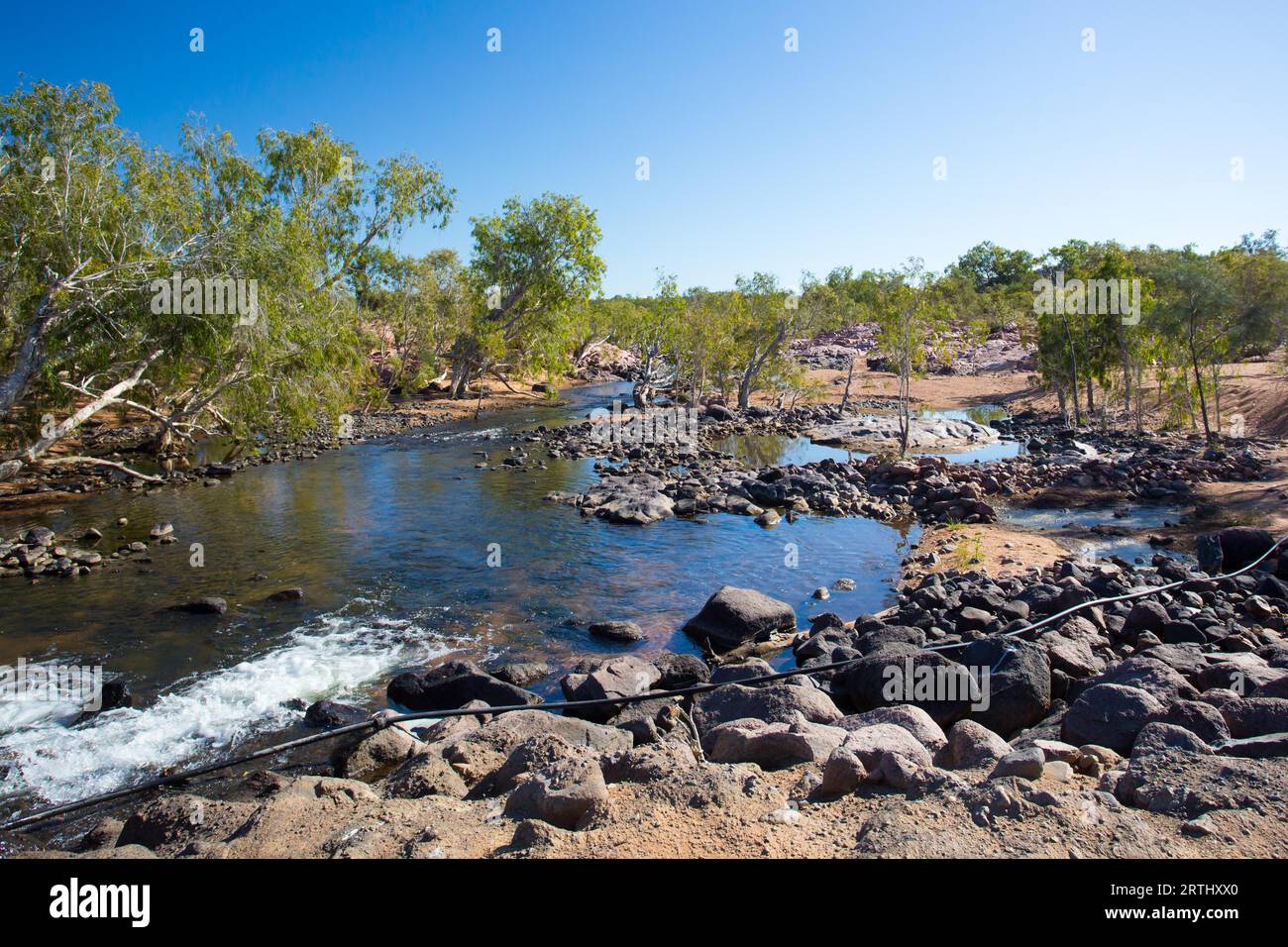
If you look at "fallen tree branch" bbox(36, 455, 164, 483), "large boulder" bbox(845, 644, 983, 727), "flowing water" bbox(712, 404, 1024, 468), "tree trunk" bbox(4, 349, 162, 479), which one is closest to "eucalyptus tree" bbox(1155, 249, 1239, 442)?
"flowing water" bbox(712, 404, 1024, 468)

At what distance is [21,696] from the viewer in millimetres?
8875

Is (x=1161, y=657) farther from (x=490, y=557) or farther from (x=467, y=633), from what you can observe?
(x=490, y=557)

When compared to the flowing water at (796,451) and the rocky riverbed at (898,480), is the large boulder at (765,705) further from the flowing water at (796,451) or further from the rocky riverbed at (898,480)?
the flowing water at (796,451)

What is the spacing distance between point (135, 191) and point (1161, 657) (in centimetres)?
2163

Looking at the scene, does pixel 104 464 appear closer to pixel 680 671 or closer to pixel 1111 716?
pixel 680 671

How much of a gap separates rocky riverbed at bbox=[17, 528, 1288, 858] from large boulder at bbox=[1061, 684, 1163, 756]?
2cm

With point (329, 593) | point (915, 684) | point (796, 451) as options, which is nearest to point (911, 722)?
point (915, 684)

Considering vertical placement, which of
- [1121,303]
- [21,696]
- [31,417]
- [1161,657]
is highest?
[1121,303]

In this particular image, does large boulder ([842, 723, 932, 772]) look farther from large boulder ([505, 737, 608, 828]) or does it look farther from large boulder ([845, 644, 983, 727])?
large boulder ([505, 737, 608, 828])

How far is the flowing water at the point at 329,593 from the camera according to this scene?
8344 millimetres

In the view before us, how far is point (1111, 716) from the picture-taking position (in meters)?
6.18

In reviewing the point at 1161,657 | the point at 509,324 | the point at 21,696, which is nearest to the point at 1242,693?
the point at 1161,657

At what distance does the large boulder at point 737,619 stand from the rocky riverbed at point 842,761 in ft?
2.43
